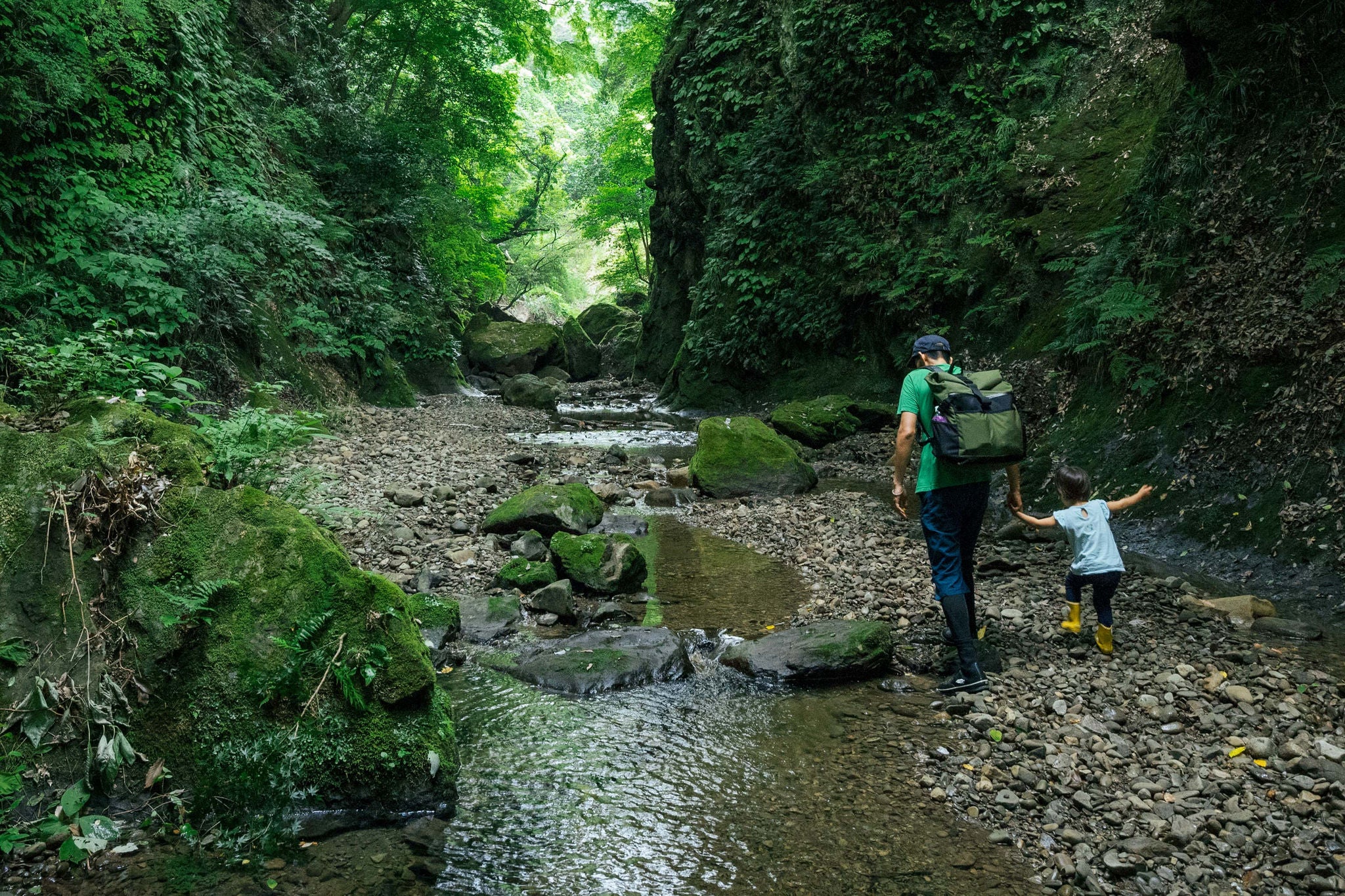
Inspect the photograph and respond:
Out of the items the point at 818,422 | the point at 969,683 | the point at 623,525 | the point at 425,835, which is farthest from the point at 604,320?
the point at 425,835

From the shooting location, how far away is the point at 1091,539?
482 cm

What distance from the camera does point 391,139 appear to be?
1777 centimetres

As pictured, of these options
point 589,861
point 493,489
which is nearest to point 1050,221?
point 493,489

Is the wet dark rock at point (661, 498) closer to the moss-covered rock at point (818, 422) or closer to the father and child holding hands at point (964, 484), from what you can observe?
the moss-covered rock at point (818, 422)

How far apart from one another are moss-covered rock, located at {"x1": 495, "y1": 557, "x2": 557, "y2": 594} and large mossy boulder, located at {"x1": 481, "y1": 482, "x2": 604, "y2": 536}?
1.19m

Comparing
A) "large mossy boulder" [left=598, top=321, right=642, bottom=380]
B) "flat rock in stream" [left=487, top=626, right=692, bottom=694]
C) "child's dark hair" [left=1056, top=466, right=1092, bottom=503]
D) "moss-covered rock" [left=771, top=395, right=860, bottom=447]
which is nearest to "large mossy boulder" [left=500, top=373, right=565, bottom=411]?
"large mossy boulder" [left=598, top=321, right=642, bottom=380]

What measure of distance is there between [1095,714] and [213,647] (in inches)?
180

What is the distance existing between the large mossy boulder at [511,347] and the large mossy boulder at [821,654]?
24.0 meters

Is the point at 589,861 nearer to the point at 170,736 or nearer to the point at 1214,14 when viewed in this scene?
the point at 170,736

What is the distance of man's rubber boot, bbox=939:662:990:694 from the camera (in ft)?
15.1

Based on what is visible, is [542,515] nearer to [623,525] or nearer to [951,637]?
[623,525]

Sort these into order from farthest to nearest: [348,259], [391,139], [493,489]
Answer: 1. [391,139]
2. [348,259]
3. [493,489]

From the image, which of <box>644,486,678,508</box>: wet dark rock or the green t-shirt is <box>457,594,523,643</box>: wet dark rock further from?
<box>644,486,678,508</box>: wet dark rock

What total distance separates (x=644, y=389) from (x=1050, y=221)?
16.1m
